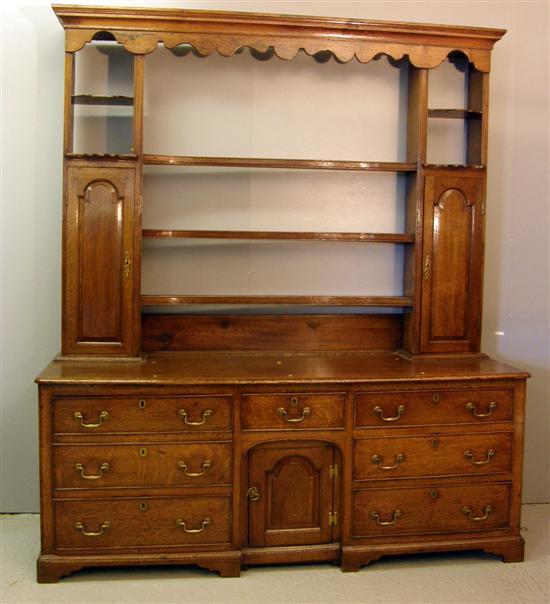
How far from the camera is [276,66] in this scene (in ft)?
10.2

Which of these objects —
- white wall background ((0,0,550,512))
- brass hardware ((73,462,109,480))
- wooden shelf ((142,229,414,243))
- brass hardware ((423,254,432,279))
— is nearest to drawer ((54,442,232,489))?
brass hardware ((73,462,109,480))

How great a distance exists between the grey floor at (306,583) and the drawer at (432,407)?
2.00 feet

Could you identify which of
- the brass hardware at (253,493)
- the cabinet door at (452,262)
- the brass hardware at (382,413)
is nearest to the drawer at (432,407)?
the brass hardware at (382,413)

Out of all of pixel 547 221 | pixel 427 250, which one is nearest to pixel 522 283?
pixel 547 221

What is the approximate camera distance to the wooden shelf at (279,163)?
2840mm

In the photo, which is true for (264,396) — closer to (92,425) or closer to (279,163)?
(92,425)

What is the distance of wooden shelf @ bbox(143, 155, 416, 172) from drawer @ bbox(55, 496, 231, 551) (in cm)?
141

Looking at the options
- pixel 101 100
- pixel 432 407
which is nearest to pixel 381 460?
pixel 432 407

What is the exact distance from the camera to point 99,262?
2834 millimetres

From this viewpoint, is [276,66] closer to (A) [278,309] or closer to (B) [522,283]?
(A) [278,309]

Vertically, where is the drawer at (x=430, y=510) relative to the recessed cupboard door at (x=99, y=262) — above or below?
below

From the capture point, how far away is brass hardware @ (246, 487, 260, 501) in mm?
2646

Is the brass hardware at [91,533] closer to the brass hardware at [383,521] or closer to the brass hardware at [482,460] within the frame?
the brass hardware at [383,521]

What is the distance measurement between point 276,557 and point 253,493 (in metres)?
0.28
